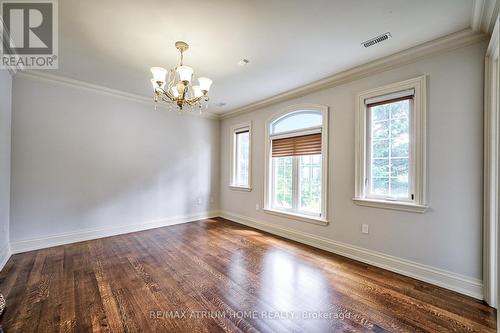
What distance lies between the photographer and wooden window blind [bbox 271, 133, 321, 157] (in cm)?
369

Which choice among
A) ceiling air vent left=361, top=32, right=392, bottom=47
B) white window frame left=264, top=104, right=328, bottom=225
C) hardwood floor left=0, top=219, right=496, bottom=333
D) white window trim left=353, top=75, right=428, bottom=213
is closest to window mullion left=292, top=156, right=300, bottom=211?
white window frame left=264, top=104, right=328, bottom=225

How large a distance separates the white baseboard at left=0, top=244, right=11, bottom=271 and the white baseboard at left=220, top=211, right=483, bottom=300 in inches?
155

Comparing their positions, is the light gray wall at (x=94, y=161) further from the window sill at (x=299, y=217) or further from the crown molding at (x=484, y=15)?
the crown molding at (x=484, y=15)

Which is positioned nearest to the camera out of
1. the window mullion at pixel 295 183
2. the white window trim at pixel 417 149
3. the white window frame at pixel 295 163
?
the white window trim at pixel 417 149

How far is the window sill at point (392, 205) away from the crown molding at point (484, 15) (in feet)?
5.99

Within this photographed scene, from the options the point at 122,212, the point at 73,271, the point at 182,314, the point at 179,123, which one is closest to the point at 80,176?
the point at 122,212

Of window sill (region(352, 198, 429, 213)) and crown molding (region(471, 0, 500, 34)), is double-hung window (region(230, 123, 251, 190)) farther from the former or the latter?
crown molding (region(471, 0, 500, 34))

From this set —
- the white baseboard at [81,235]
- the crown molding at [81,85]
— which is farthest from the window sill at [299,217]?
the crown molding at [81,85]

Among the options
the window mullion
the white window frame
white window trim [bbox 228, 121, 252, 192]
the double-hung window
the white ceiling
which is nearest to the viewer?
the white ceiling

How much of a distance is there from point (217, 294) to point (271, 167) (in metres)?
2.72

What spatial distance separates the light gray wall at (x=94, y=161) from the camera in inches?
→ 128

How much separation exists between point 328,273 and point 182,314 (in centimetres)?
173

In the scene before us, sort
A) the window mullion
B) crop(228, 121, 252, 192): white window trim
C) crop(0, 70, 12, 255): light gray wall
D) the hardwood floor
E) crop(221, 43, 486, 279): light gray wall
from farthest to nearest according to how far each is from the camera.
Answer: crop(228, 121, 252, 192): white window trim
the window mullion
crop(0, 70, 12, 255): light gray wall
crop(221, 43, 486, 279): light gray wall
the hardwood floor

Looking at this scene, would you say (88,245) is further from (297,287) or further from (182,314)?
Answer: (297,287)
